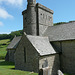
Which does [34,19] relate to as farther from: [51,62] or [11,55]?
[11,55]

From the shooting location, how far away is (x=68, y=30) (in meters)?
19.6

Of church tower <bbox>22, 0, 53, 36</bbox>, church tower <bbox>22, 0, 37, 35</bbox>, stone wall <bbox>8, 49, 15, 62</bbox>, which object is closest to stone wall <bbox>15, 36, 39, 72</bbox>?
church tower <bbox>22, 0, 37, 35</bbox>

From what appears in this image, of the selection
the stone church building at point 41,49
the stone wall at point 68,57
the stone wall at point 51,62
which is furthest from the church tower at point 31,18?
the stone wall at point 51,62

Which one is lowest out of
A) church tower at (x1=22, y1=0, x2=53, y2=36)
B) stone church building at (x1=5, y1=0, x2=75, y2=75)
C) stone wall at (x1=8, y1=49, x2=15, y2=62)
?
stone wall at (x1=8, y1=49, x2=15, y2=62)

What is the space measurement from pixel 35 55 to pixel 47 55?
6.74ft

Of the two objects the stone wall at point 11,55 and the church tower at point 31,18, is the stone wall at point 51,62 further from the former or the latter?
the stone wall at point 11,55

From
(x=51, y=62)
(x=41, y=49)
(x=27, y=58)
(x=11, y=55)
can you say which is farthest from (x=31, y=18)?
(x=11, y=55)

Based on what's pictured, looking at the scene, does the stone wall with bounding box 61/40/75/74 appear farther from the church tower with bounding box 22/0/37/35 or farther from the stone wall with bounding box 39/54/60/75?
the church tower with bounding box 22/0/37/35

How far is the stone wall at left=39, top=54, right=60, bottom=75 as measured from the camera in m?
14.7

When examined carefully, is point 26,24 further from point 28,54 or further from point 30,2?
point 28,54

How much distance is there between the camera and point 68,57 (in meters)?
17.2

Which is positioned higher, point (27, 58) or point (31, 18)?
point (31, 18)

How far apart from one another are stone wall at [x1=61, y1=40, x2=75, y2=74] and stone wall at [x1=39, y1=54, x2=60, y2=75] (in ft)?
3.90

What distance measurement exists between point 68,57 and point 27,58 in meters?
7.53
